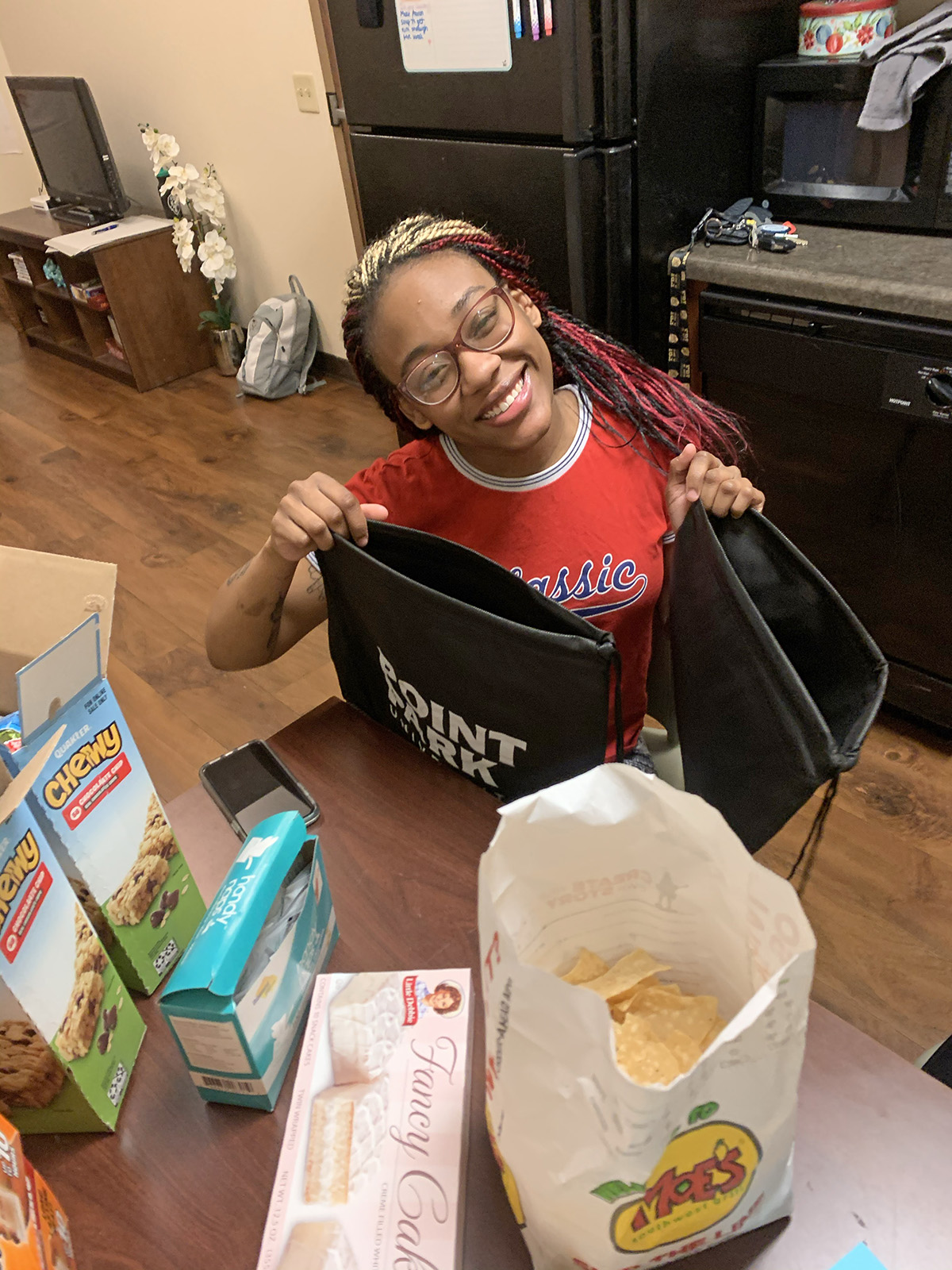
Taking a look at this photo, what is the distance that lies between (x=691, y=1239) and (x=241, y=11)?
367 centimetres

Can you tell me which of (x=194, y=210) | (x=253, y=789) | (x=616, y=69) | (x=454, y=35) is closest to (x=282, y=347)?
(x=194, y=210)

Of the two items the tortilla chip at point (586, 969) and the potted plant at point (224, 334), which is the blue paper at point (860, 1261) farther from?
the potted plant at point (224, 334)

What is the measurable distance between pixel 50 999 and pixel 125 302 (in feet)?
12.6

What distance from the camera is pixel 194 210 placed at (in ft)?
12.0

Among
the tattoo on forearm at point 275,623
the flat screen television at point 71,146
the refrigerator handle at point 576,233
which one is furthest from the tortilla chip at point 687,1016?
the flat screen television at point 71,146

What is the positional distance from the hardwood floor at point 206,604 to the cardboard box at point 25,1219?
3.34ft

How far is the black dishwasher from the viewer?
149 centimetres

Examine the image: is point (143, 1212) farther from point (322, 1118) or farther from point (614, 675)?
point (614, 675)

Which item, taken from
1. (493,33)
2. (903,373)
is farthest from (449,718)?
(493,33)

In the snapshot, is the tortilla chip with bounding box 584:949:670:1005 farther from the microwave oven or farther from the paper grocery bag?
the microwave oven

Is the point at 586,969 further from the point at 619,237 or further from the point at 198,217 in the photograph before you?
the point at 198,217

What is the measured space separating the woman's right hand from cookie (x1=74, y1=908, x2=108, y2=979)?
0.40 meters

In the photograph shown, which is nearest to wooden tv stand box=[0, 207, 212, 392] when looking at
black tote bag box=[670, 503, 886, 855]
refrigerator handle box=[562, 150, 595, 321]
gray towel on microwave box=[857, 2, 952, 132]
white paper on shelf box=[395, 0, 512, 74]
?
white paper on shelf box=[395, 0, 512, 74]

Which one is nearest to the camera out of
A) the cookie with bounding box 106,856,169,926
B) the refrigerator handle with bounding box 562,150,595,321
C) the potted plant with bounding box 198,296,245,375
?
the cookie with bounding box 106,856,169,926
